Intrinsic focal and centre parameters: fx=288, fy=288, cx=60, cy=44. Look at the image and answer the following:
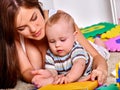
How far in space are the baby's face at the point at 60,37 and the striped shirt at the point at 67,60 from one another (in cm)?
2

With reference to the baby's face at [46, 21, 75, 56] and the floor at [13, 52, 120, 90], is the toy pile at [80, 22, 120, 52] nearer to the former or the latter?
the floor at [13, 52, 120, 90]

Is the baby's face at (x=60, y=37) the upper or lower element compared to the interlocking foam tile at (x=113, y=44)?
upper

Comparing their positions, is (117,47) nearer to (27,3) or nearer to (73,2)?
(27,3)

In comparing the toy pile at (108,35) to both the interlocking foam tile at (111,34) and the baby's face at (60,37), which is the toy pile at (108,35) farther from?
the baby's face at (60,37)

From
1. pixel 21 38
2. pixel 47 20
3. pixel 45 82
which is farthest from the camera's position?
pixel 21 38

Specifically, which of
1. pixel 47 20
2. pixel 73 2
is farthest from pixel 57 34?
pixel 73 2

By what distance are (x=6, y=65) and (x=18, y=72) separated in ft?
0.20

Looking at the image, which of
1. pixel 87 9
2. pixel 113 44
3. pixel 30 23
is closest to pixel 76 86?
pixel 30 23

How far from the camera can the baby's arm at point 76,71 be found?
105 cm

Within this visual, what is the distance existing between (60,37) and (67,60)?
0.11 metres

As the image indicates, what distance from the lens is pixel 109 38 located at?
1765mm

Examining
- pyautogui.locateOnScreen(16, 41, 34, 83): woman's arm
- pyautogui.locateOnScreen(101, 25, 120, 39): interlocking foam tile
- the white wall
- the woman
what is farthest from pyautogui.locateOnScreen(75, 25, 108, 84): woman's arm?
the white wall

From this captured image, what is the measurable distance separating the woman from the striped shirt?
0.04m

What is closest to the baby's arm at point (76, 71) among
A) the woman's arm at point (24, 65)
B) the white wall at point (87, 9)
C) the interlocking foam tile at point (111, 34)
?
the woman's arm at point (24, 65)
